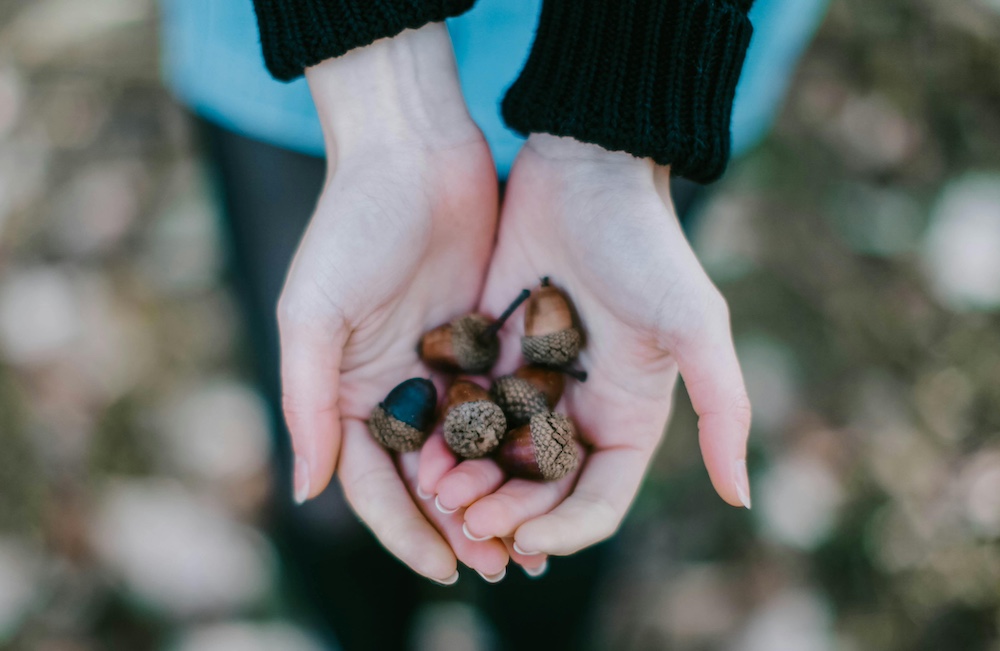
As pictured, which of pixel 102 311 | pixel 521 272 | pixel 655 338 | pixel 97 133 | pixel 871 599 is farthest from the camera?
pixel 97 133

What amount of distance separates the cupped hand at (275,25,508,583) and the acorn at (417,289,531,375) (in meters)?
0.05

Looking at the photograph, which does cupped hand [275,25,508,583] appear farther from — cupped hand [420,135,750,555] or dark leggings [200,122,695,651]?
dark leggings [200,122,695,651]

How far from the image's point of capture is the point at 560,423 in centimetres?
199

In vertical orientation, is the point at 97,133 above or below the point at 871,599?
above

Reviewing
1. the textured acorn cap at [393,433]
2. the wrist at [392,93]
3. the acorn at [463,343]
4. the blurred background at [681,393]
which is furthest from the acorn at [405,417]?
the blurred background at [681,393]

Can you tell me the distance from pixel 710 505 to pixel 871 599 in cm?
74

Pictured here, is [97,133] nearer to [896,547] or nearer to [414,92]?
[414,92]

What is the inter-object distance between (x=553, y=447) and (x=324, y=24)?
Answer: 1.19 m

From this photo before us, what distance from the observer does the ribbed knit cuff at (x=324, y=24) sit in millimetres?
1869

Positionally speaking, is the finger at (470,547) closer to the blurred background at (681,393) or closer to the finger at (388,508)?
the finger at (388,508)

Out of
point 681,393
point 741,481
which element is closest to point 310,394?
point 741,481

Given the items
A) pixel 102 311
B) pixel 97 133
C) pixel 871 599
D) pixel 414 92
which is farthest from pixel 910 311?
pixel 97 133

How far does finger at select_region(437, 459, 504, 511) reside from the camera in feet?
5.90

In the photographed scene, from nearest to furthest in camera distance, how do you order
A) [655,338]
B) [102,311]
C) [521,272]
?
[655,338] < [521,272] < [102,311]
